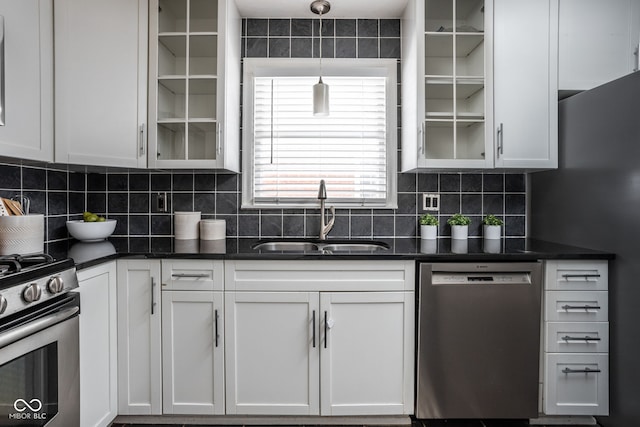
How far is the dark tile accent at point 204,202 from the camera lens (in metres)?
2.53

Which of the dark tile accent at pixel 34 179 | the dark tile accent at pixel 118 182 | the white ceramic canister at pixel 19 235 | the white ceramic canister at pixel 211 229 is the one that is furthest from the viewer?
the dark tile accent at pixel 118 182

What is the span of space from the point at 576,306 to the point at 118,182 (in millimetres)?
2765

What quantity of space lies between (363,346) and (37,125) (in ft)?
5.92

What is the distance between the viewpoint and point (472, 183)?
2.55 metres

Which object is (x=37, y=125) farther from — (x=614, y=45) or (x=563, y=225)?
(x=614, y=45)

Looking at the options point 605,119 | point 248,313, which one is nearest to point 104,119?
point 248,313

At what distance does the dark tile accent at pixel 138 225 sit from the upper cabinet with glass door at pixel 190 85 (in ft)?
1.68

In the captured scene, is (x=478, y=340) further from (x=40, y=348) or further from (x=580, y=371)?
(x=40, y=348)

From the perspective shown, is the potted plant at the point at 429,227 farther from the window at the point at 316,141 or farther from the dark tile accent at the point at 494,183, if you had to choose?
the dark tile accent at the point at 494,183

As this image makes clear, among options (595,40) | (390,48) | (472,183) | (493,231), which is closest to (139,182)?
(390,48)

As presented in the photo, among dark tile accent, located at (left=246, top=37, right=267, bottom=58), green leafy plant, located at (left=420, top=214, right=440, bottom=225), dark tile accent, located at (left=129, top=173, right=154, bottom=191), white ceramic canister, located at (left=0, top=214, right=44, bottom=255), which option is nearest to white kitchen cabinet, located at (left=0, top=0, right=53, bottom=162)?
white ceramic canister, located at (left=0, top=214, right=44, bottom=255)

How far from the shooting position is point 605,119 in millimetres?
1901

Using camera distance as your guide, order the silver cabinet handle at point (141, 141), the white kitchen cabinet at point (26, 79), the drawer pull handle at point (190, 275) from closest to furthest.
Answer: the white kitchen cabinet at point (26, 79)
the drawer pull handle at point (190, 275)
the silver cabinet handle at point (141, 141)

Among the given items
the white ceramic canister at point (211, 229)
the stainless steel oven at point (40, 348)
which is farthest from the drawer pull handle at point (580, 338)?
the stainless steel oven at point (40, 348)
